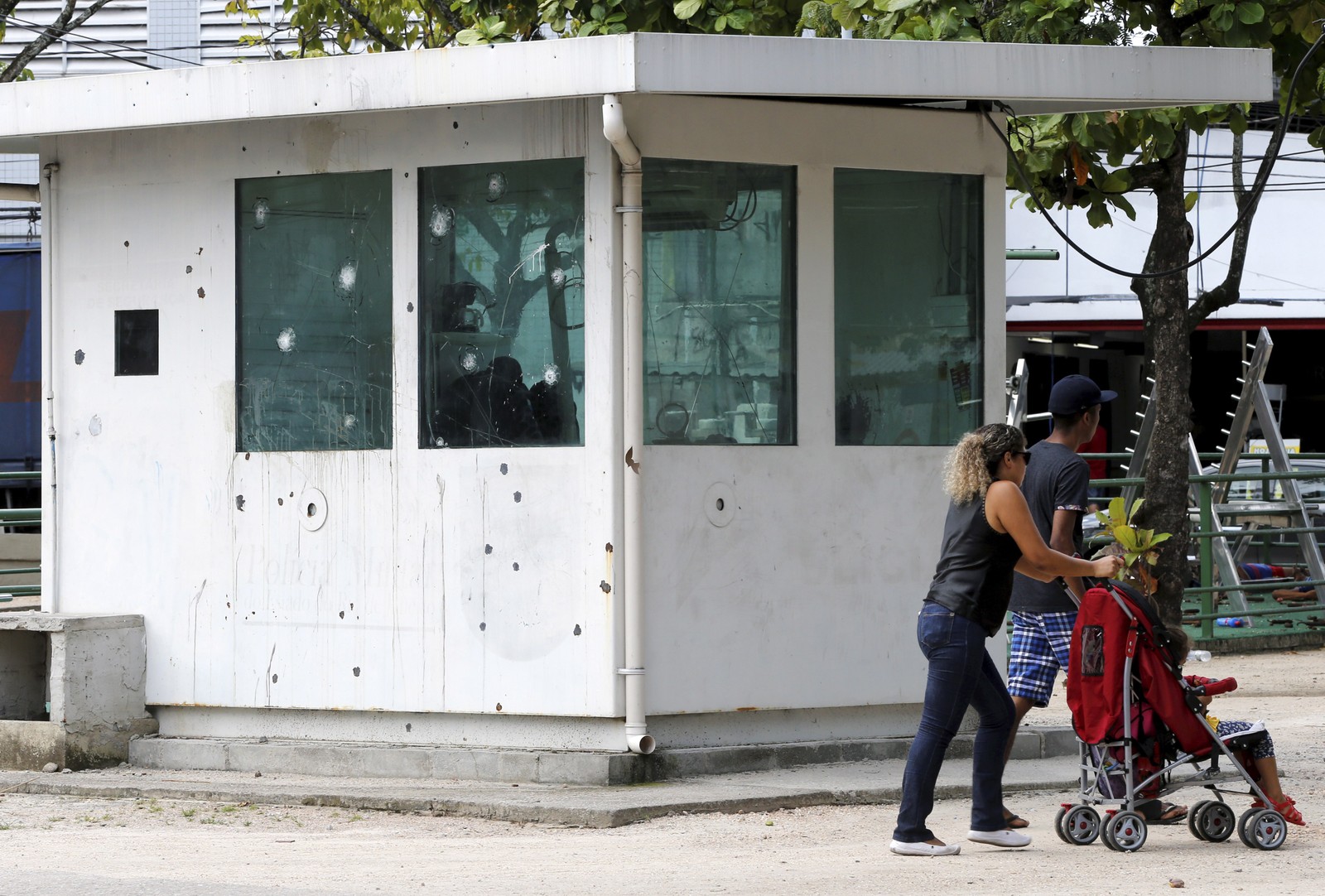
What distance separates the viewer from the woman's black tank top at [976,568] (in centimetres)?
639

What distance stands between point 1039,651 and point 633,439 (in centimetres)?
203

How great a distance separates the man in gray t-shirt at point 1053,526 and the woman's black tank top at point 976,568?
659 mm

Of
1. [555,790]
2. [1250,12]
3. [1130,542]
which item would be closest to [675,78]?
[1130,542]

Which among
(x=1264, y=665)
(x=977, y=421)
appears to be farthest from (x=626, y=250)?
(x=1264, y=665)

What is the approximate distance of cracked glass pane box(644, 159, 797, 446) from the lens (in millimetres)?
8148

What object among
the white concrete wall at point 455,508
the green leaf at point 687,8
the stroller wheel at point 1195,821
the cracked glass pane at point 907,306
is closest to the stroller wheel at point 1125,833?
the stroller wheel at point 1195,821

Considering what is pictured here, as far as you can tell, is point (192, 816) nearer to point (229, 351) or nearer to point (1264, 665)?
point (229, 351)

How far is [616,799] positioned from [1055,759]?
2596mm

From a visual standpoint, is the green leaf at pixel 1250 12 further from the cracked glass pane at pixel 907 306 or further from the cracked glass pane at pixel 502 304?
the cracked glass pane at pixel 502 304

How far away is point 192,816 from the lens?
24.8 feet

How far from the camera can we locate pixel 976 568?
6.40m

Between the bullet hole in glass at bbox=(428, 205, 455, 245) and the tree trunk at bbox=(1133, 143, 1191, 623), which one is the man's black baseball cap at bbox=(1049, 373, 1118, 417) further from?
the tree trunk at bbox=(1133, 143, 1191, 623)

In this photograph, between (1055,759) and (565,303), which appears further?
(1055,759)

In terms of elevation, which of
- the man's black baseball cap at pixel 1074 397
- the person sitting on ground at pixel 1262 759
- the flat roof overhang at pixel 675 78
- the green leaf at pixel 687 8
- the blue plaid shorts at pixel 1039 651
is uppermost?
the green leaf at pixel 687 8
